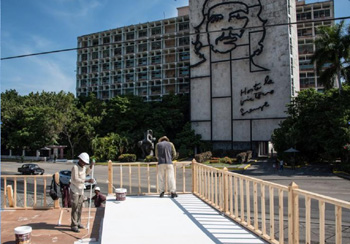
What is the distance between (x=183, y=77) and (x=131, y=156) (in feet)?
86.8

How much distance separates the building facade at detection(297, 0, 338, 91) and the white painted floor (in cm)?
5420

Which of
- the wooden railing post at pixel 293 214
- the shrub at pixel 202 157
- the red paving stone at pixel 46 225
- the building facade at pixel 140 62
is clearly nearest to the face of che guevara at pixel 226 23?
the building facade at pixel 140 62

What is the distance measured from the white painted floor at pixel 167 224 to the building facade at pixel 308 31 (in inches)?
2134

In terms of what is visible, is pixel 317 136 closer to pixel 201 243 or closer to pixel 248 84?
pixel 248 84

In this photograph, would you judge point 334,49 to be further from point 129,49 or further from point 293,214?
point 129,49

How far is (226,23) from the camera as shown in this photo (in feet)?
135

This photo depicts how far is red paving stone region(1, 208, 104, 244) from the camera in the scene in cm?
546

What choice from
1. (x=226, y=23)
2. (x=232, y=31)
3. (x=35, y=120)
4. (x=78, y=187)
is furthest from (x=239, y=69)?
(x=78, y=187)

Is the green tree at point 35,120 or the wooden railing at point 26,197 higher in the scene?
the green tree at point 35,120

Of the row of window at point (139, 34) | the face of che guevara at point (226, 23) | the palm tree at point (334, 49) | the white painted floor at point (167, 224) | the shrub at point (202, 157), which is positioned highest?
the row of window at point (139, 34)

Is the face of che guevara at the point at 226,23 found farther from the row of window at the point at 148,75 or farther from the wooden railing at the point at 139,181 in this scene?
the wooden railing at the point at 139,181

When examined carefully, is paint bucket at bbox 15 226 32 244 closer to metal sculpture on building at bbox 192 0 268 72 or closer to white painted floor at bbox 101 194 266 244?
white painted floor at bbox 101 194 266 244

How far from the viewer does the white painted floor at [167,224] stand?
468 cm

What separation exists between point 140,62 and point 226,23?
26.3m
